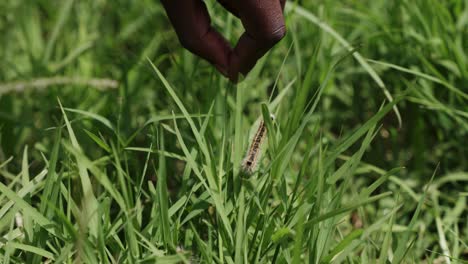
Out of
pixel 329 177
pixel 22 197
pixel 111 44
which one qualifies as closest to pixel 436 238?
pixel 329 177

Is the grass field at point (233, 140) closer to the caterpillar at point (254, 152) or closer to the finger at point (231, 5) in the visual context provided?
the caterpillar at point (254, 152)

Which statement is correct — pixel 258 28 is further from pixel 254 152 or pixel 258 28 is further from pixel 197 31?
pixel 254 152

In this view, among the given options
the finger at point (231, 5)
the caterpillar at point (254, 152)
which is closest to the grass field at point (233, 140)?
the caterpillar at point (254, 152)

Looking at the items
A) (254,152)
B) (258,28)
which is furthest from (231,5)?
(254,152)

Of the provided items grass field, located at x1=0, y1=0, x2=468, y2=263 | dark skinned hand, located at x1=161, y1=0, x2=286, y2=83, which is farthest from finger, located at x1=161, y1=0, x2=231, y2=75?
grass field, located at x1=0, y1=0, x2=468, y2=263

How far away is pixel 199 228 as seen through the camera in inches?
51.5

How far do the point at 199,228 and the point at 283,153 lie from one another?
0.72 feet

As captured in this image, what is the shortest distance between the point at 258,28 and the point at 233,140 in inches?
16.7

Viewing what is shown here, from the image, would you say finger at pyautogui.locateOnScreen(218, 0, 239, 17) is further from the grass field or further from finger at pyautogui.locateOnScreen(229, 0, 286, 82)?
the grass field

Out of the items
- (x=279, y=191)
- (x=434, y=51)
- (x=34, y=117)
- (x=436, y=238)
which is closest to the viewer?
(x=279, y=191)

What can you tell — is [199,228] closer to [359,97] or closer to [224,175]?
[224,175]

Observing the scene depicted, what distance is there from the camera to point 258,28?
1.03 meters

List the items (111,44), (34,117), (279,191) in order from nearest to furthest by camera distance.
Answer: (279,191), (34,117), (111,44)

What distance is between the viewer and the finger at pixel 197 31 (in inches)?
41.4
